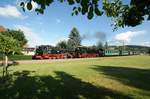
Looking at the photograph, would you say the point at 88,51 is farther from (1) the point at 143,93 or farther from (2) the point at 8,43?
(1) the point at 143,93

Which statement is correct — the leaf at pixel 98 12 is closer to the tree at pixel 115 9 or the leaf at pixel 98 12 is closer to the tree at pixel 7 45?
the tree at pixel 115 9

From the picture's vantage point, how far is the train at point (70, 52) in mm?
59341

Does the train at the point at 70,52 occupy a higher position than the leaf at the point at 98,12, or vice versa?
the leaf at the point at 98,12

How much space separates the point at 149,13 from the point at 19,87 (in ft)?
27.7

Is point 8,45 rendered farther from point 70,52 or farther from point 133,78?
point 70,52

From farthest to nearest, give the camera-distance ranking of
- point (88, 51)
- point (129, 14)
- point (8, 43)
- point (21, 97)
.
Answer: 1. point (88, 51)
2. point (8, 43)
3. point (129, 14)
4. point (21, 97)

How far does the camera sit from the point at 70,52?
75188 millimetres

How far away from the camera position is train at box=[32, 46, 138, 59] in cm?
5934

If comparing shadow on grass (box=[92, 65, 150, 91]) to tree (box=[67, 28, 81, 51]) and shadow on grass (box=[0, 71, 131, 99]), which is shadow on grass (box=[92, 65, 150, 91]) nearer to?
shadow on grass (box=[0, 71, 131, 99])

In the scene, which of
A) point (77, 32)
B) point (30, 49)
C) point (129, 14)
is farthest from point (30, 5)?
point (77, 32)

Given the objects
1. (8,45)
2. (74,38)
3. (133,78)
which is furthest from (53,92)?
(74,38)

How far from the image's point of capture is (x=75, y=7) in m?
6.39

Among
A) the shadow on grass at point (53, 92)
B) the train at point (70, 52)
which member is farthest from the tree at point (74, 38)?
the shadow on grass at point (53, 92)

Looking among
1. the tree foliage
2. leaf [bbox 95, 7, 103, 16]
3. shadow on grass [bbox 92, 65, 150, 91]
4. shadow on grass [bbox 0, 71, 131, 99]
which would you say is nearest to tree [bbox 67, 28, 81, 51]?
shadow on grass [bbox 92, 65, 150, 91]
